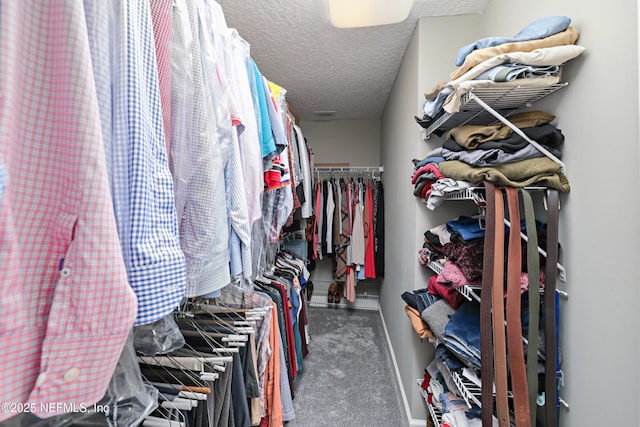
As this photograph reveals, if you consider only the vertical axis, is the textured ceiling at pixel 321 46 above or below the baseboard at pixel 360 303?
above

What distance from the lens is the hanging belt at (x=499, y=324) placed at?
0.76 meters

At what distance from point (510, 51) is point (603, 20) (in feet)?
0.65

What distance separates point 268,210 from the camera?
1.16m

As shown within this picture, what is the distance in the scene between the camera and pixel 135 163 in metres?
0.36

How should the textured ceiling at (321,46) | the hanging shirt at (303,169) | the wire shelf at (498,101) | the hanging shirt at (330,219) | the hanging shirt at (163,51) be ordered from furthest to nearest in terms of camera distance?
the hanging shirt at (330,219), the hanging shirt at (303,169), the textured ceiling at (321,46), the wire shelf at (498,101), the hanging shirt at (163,51)

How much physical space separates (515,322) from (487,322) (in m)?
0.07

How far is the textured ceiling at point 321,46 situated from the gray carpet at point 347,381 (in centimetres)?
224

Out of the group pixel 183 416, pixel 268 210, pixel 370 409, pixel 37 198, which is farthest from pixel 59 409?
pixel 370 409

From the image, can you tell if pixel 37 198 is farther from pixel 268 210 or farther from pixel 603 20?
pixel 603 20

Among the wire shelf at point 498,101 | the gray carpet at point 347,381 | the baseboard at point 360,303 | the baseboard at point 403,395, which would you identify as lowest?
the gray carpet at point 347,381

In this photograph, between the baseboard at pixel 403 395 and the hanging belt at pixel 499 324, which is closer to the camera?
the hanging belt at pixel 499 324

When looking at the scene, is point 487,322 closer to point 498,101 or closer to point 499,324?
point 499,324

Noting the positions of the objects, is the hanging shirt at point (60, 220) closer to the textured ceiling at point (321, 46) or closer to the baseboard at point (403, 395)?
the textured ceiling at point (321, 46)

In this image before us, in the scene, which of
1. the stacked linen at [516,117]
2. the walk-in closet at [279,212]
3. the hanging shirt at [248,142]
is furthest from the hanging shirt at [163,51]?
the stacked linen at [516,117]
